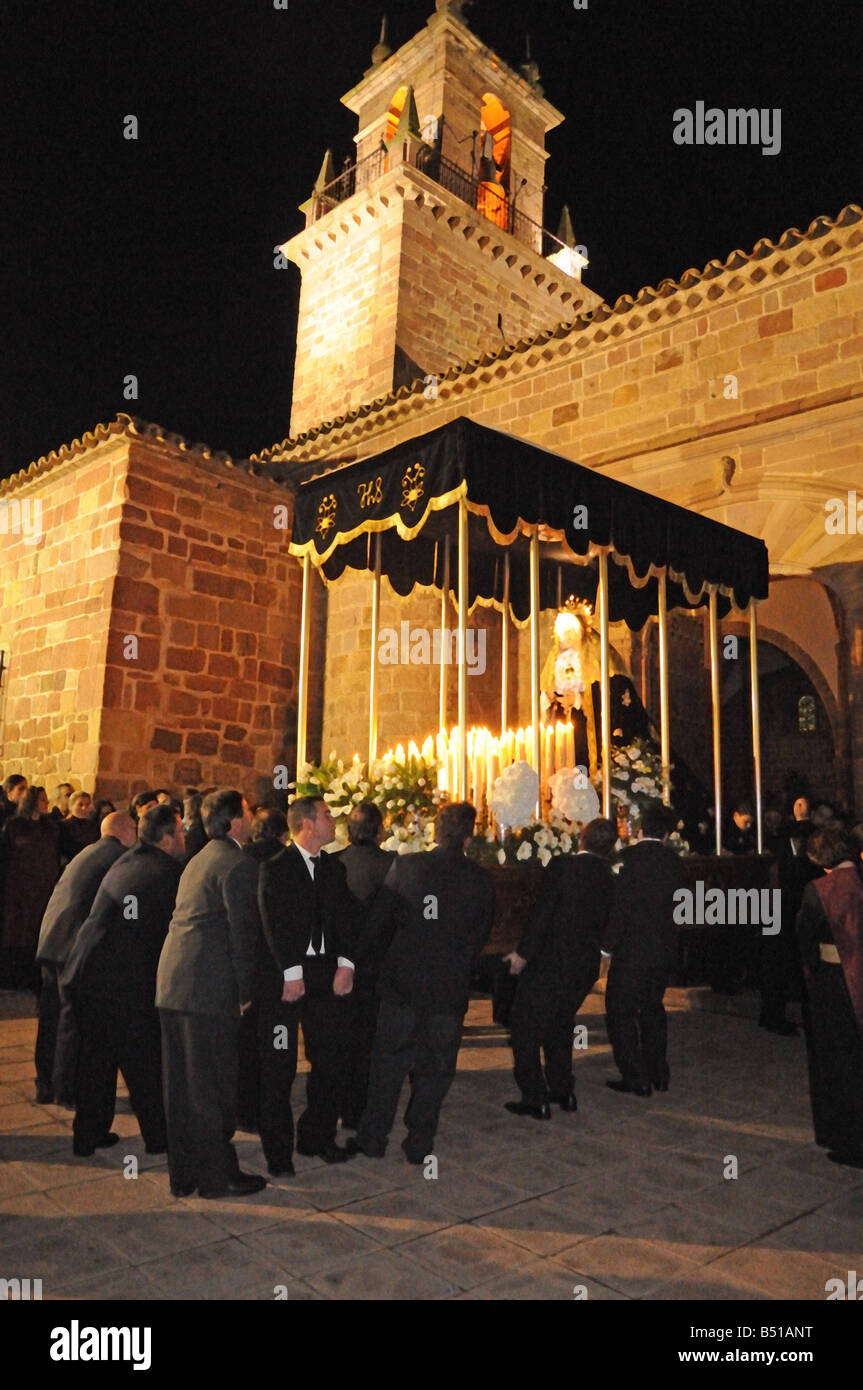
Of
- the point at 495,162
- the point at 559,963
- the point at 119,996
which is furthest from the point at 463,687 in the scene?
the point at 495,162

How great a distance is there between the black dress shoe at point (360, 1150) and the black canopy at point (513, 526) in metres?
3.86

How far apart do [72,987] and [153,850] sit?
0.71 meters

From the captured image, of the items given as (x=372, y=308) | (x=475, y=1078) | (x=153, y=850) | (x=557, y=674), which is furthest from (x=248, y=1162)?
(x=372, y=308)

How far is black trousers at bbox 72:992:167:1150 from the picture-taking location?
163 inches

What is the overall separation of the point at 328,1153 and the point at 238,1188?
1.89 feet

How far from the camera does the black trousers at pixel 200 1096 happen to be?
3.62 m

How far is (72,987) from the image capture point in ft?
13.7

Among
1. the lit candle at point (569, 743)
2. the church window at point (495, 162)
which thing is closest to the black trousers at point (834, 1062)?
the lit candle at point (569, 743)

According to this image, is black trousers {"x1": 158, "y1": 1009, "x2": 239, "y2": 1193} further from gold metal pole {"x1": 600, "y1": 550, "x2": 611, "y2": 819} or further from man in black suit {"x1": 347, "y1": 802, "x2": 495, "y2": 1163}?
gold metal pole {"x1": 600, "y1": 550, "x2": 611, "y2": 819}

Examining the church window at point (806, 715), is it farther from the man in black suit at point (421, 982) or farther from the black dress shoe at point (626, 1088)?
the man in black suit at point (421, 982)

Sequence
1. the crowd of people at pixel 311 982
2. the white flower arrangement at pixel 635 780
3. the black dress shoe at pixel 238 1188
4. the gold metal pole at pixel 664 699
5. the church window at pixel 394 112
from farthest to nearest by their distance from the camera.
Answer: the church window at pixel 394 112 < the gold metal pole at pixel 664 699 < the white flower arrangement at pixel 635 780 < the crowd of people at pixel 311 982 < the black dress shoe at pixel 238 1188

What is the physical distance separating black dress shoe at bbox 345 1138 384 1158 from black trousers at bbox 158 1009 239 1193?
682 millimetres
